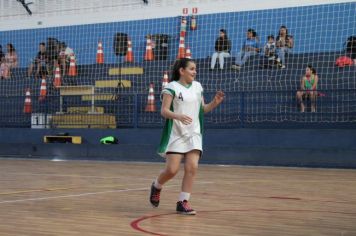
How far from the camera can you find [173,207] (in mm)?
8148

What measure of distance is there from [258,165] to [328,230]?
12.3 m

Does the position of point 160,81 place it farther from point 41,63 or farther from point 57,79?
point 41,63

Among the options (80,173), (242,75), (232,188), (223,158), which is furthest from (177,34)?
(232,188)

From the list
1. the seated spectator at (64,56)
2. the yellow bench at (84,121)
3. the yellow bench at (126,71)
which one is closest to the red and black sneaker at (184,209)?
the yellow bench at (84,121)

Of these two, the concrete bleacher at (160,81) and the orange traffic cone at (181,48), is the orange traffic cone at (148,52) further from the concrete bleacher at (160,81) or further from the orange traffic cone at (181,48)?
the orange traffic cone at (181,48)

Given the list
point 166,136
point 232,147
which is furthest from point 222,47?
point 166,136

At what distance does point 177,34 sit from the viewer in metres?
24.5

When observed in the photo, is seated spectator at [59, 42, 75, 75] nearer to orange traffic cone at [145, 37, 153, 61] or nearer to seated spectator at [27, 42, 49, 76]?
seated spectator at [27, 42, 49, 76]

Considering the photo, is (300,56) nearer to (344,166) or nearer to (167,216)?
(344,166)

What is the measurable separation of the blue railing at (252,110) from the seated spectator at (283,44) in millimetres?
1911

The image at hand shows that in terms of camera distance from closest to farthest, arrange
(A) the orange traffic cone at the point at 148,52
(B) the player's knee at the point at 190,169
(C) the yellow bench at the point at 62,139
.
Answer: (B) the player's knee at the point at 190,169 → (C) the yellow bench at the point at 62,139 → (A) the orange traffic cone at the point at 148,52

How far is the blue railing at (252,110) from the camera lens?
18.5 meters

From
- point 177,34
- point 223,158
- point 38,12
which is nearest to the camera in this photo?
point 223,158

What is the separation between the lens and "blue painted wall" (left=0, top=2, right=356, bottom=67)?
70.8 feet
